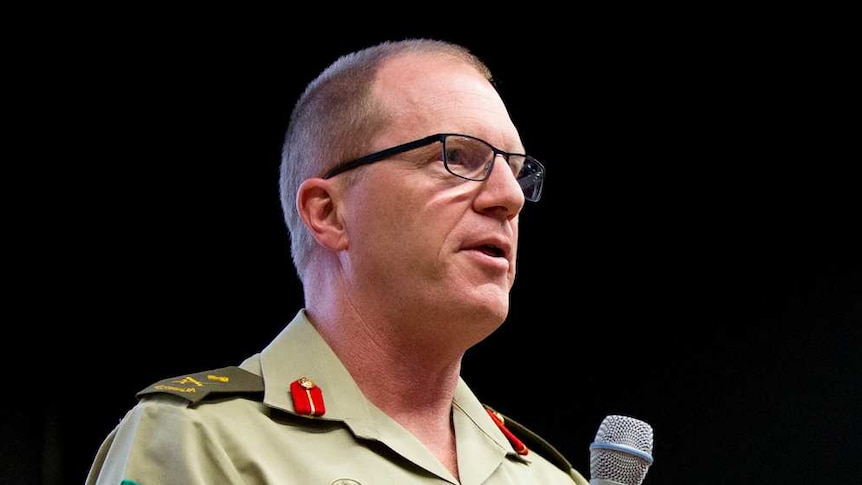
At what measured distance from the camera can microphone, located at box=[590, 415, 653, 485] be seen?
1.77m

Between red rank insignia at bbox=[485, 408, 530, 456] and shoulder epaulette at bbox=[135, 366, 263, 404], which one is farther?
red rank insignia at bbox=[485, 408, 530, 456]

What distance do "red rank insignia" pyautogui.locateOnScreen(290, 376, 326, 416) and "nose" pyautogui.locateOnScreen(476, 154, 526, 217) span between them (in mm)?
399

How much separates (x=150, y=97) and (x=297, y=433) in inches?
69.5

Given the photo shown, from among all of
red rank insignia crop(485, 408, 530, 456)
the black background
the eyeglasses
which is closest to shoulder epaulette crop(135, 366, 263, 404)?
the eyeglasses

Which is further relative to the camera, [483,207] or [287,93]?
[287,93]

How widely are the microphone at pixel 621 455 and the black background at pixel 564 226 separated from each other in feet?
5.27

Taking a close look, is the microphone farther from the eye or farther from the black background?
the black background

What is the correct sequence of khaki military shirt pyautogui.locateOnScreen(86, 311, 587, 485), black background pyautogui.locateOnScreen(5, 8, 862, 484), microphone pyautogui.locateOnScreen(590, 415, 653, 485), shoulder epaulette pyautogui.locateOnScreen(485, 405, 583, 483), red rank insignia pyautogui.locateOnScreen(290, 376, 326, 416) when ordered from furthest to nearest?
black background pyautogui.locateOnScreen(5, 8, 862, 484), shoulder epaulette pyautogui.locateOnScreen(485, 405, 583, 483), microphone pyautogui.locateOnScreen(590, 415, 653, 485), red rank insignia pyautogui.locateOnScreen(290, 376, 326, 416), khaki military shirt pyautogui.locateOnScreen(86, 311, 587, 485)

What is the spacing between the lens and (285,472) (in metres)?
1.56

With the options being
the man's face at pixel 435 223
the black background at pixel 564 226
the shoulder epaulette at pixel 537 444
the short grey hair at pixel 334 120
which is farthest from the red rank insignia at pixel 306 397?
the black background at pixel 564 226

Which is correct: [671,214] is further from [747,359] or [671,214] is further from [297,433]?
[297,433]

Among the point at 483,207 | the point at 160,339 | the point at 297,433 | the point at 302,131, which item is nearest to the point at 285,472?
the point at 297,433

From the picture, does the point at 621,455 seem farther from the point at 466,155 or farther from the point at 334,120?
the point at 334,120

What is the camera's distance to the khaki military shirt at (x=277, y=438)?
5.01ft
